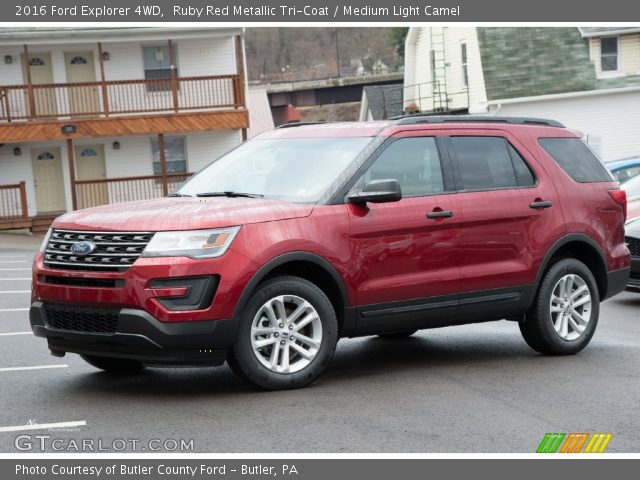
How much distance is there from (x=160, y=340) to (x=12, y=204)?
2854cm

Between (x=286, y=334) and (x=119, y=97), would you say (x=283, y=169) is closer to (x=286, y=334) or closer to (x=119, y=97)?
(x=286, y=334)

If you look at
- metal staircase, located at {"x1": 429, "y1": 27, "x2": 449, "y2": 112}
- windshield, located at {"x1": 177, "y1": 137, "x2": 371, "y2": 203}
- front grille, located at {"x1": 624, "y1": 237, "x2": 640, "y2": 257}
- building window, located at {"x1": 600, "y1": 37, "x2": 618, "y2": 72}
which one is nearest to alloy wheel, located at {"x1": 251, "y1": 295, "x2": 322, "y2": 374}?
windshield, located at {"x1": 177, "y1": 137, "x2": 371, "y2": 203}

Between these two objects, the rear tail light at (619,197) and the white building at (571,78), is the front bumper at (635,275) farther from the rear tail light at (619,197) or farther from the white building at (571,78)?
the white building at (571,78)

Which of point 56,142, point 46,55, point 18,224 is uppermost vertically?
point 46,55

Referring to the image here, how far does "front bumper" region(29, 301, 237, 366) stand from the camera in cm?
690

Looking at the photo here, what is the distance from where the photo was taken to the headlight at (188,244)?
6.95 meters

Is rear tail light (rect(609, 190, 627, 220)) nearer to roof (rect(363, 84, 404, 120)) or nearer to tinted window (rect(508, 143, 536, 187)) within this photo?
tinted window (rect(508, 143, 536, 187))

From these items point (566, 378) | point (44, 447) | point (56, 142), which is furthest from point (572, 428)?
point (56, 142)

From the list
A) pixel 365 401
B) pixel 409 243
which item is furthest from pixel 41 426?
pixel 409 243

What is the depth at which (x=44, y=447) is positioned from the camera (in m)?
5.90

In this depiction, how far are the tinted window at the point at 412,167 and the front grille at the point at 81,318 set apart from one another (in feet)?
7.14

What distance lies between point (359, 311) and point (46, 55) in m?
30.3

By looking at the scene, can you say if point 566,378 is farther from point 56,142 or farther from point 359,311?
point 56,142

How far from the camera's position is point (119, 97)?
3550 centimetres
